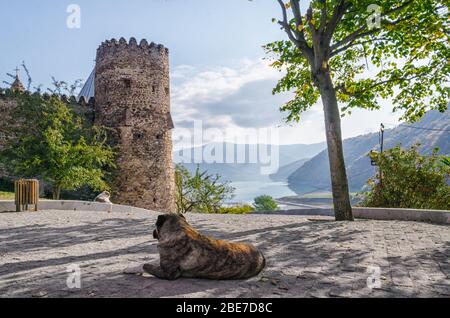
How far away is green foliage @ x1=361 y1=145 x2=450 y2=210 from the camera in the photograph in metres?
14.9

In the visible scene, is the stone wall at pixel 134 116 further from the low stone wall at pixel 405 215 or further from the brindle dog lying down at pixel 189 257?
the brindle dog lying down at pixel 189 257

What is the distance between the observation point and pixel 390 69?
13.3 m

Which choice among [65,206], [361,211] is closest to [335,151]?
[361,211]

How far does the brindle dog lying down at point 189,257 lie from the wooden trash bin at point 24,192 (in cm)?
1001

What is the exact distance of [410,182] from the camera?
15156 mm

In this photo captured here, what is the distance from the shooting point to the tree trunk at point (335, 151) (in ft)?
35.3

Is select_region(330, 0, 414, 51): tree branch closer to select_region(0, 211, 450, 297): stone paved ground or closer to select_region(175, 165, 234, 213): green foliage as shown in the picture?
select_region(0, 211, 450, 297): stone paved ground

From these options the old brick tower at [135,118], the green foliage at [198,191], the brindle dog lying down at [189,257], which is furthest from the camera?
the green foliage at [198,191]

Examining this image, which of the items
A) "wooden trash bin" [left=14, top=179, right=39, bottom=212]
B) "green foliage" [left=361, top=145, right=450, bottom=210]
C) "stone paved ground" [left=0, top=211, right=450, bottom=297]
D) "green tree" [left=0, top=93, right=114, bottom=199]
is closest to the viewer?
"stone paved ground" [left=0, top=211, right=450, bottom=297]

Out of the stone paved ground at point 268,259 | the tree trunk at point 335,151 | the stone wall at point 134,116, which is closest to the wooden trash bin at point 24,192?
the stone paved ground at point 268,259

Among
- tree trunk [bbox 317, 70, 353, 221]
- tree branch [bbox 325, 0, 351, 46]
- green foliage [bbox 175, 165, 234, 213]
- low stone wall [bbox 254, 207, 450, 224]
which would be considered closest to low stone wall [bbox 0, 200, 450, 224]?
low stone wall [bbox 254, 207, 450, 224]

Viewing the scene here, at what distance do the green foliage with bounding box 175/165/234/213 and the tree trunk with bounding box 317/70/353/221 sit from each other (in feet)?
85.6

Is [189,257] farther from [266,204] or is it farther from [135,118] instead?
[266,204]
